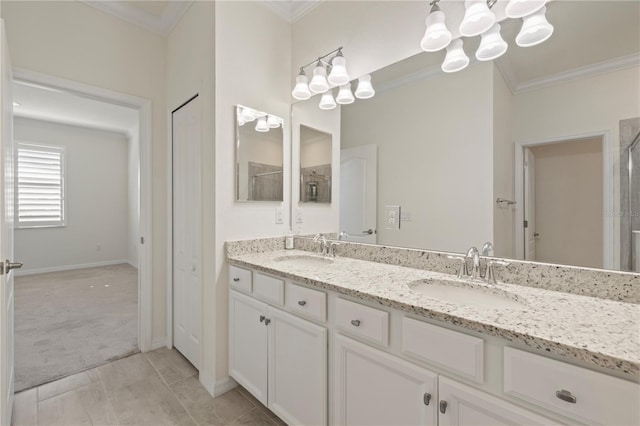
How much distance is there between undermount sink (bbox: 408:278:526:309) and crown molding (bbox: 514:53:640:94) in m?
0.90

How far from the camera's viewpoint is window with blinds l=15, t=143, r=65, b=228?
4852 mm

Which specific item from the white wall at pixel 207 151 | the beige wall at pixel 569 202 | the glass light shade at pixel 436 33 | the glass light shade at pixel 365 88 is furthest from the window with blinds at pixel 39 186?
the beige wall at pixel 569 202

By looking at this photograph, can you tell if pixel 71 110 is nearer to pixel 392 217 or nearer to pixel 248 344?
pixel 248 344

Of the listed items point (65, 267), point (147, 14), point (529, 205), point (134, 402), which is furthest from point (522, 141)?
point (65, 267)

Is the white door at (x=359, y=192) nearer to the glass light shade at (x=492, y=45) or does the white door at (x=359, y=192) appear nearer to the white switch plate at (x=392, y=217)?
the white switch plate at (x=392, y=217)

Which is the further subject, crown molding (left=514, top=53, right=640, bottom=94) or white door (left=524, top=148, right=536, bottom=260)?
white door (left=524, top=148, right=536, bottom=260)

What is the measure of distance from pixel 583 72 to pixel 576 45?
0.12 m

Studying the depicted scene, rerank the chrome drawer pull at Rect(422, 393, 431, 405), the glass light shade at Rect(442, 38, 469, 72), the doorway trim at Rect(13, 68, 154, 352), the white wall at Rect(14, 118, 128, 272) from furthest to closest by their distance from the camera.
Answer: the white wall at Rect(14, 118, 128, 272)
the doorway trim at Rect(13, 68, 154, 352)
the glass light shade at Rect(442, 38, 469, 72)
the chrome drawer pull at Rect(422, 393, 431, 405)

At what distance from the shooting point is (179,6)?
2.19 metres

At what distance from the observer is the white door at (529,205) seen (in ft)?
4.20

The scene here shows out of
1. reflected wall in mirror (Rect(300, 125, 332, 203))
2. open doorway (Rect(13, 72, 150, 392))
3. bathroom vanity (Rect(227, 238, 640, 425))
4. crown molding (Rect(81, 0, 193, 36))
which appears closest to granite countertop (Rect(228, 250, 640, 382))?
bathroom vanity (Rect(227, 238, 640, 425))

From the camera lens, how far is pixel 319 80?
198cm

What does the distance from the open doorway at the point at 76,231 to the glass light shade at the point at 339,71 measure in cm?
167

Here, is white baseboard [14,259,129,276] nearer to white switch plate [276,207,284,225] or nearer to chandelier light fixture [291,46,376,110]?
white switch plate [276,207,284,225]
